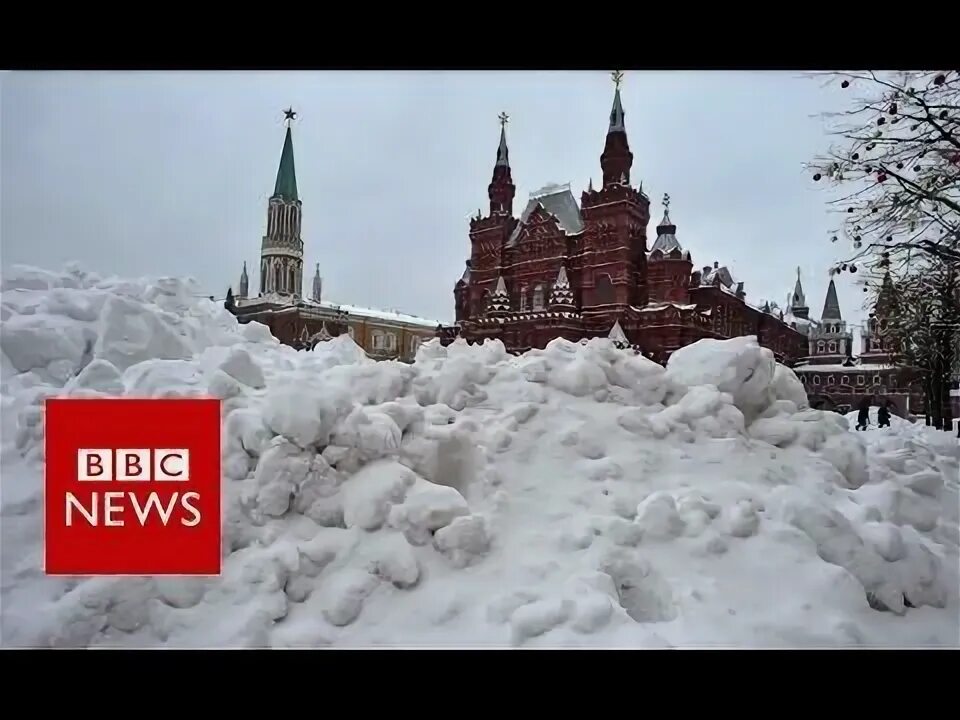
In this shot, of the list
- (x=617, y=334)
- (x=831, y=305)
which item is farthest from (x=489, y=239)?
(x=831, y=305)

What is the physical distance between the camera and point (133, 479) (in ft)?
5.58

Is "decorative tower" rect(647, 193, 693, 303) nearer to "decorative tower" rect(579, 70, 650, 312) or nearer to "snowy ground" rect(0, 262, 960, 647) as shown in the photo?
"decorative tower" rect(579, 70, 650, 312)

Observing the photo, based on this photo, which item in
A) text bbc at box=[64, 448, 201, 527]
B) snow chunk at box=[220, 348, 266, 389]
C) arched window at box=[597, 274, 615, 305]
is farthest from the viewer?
arched window at box=[597, 274, 615, 305]

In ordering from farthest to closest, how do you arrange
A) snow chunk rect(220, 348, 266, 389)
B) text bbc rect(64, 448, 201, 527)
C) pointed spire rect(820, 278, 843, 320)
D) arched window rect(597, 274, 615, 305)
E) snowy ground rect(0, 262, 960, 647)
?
arched window rect(597, 274, 615, 305) < pointed spire rect(820, 278, 843, 320) < snow chunk rect(220, 348, 266, 389) < text bbc rect(64, 448, 201, 527) < snowy ground rect(0, 262, 960, 647)

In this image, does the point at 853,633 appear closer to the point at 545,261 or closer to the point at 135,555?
the point at 545,261

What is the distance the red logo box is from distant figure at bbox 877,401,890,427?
2145mm

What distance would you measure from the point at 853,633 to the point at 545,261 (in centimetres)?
147

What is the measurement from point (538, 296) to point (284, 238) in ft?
3.01

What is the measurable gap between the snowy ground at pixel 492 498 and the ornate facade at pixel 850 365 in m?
0.06

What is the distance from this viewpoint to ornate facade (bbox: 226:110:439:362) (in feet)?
6.52

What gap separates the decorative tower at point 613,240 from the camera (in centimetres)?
202

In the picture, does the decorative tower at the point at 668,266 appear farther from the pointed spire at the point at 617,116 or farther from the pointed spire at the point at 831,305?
the pointed spire at the point at 831,305

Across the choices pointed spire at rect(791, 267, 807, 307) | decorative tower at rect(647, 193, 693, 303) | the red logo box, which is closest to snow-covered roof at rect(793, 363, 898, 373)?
pointed spire at rect(791, 267, 807, 307)

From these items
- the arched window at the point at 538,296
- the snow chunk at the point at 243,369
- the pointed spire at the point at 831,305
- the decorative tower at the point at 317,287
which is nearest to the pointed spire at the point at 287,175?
the decorative tower at the point at 317,287
